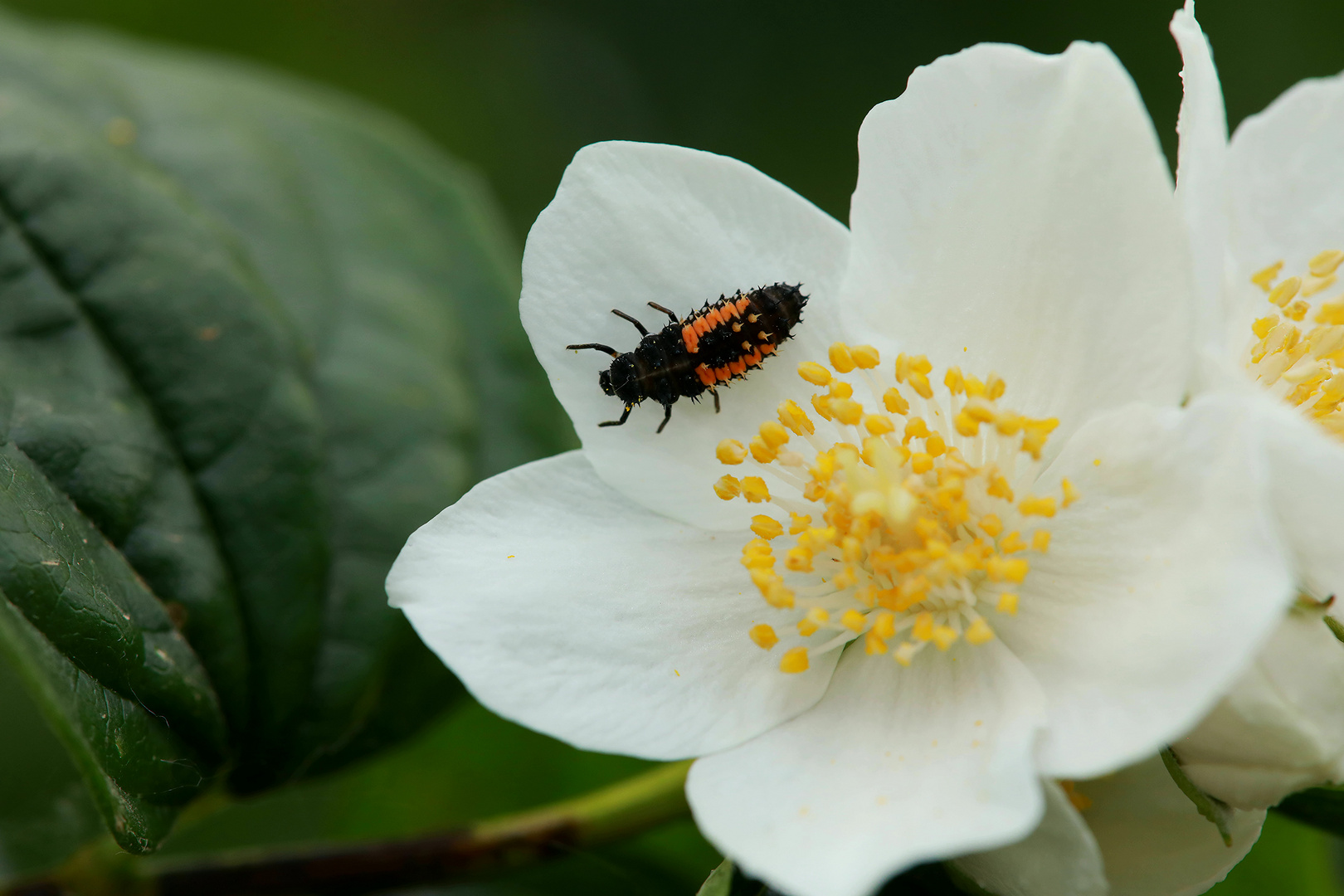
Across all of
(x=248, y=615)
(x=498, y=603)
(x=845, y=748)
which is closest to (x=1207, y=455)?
(x=845, y=748)

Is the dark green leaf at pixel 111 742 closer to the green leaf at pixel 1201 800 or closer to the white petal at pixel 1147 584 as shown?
the white petal at pixel 1147 584

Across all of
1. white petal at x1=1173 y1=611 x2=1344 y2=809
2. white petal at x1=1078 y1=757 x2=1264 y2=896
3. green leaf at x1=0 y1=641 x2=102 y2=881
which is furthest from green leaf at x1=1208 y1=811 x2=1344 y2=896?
green leaf at x1=0 y1=641 x2=102 y2=881

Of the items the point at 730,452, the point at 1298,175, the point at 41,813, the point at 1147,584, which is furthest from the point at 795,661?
the point at 41,813

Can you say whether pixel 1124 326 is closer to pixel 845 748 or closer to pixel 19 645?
pixel 845 748

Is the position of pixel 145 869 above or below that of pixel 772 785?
below

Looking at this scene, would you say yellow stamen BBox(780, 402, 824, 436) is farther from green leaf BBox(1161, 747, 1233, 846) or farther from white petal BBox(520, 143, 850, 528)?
green leaf BBox(1161, 747, 1233, 846)

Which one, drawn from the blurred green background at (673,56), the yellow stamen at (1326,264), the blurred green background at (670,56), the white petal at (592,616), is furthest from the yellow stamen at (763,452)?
the blurred green background at (673,56)

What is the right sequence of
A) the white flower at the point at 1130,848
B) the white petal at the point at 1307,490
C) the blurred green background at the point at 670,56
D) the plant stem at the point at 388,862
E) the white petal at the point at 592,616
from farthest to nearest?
the blurred green background at the point at 670,56, the plant stem at the point at 388,862, the white petal at the point at 592,616, the white flower at the point at 1130,848, the white petal at the point at 1307,490

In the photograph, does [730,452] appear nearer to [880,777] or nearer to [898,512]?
[898,512]
